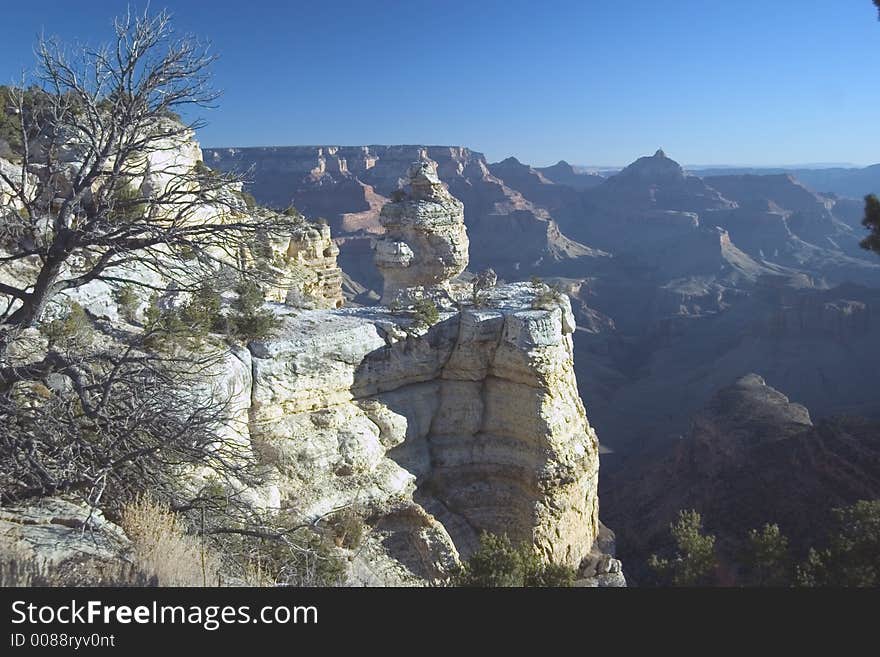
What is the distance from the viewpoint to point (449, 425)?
1313 cm

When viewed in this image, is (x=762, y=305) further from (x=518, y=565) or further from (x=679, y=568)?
(x=518, y=565)

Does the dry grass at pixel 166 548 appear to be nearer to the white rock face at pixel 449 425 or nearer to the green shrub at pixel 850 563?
the white rock face at pixel 449 425

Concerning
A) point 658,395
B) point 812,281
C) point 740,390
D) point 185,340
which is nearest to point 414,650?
point 185,340


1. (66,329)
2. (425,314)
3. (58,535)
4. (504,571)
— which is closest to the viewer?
(58,535)

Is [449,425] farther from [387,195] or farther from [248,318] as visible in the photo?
[387,195]

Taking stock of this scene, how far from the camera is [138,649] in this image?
10.7 feet

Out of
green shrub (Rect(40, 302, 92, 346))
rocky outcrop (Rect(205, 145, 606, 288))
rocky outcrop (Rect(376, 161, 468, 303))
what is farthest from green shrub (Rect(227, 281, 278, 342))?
rocky outcrop (Rect(205, 145, 606, 288))

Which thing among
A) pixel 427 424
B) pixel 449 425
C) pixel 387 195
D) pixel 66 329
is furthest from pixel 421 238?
pixel 387 195

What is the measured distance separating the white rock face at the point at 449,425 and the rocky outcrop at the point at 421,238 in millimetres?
6011

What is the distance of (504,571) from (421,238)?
43.6 feet

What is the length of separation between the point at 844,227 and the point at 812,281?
155ft

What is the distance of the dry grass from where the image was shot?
4621 mm

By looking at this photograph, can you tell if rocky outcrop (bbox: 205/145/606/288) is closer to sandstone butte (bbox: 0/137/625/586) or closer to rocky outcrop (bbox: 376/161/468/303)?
rocky outcrop (bbox: 376/161/468/303)

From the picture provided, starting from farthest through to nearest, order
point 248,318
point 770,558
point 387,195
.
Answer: point 387,195
point 770,558
point 248,318
